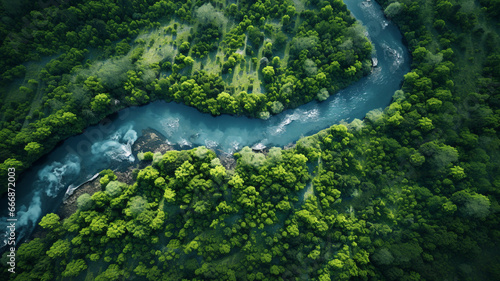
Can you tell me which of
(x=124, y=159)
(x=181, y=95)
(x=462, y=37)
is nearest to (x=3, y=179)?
(x=124, y=159)

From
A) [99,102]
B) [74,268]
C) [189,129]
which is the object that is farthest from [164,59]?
[74,268]

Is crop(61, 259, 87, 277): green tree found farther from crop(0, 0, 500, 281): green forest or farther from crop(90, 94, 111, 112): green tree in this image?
crop(90, 94, 111, 112): green tree

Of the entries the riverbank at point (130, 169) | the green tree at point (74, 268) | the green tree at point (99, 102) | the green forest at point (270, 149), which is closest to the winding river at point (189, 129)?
the riverbank at point (130, 169)

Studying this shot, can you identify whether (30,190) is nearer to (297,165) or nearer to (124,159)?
(124,159)

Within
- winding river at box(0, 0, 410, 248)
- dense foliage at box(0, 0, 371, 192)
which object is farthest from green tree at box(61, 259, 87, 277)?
dense foliage at box(0, 0, 371, 192)

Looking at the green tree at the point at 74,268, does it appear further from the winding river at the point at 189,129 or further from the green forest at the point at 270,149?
the winding river at the point at 189,129
